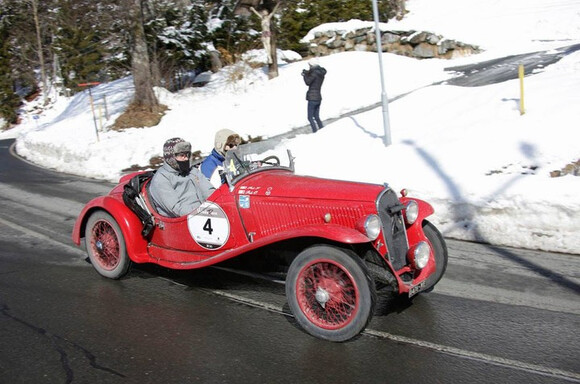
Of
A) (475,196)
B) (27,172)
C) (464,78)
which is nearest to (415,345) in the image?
(475,196)

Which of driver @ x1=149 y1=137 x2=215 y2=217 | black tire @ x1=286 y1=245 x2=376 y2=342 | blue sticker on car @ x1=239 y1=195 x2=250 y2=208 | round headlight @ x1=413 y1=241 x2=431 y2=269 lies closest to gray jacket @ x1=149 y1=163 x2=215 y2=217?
driver @ x1=149 y1=137 x2=215 y2=217

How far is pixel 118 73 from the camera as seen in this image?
2658 centimetres

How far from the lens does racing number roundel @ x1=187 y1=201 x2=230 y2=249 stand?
5.34 m

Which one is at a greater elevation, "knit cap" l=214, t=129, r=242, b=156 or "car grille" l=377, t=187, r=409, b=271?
"knit cap" l=214, t=129, r=242, b=156

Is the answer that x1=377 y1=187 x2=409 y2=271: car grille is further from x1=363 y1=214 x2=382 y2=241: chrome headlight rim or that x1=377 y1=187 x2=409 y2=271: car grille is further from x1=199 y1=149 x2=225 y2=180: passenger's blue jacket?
x1=199 y1=149 x2=225 y2=180: passenger's blue jacket

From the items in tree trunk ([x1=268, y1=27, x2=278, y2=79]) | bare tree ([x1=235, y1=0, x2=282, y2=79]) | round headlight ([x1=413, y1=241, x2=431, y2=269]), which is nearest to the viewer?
round headlight ([x1=413, y1=241, x2=431, y2=269])

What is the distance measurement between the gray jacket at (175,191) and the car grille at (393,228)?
207cm

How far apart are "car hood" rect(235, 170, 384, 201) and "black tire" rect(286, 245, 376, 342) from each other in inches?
22.0

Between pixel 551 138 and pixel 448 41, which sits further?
pixel 448 41

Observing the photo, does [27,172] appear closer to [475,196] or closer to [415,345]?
[475,196]

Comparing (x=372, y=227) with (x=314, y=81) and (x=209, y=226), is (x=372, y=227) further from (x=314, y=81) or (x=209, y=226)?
(x=314, y=81)

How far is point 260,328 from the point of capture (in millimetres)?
4809

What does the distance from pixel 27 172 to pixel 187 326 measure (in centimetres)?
1125

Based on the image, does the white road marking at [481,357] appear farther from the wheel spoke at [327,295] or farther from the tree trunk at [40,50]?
the tree trunk at [40,50]
